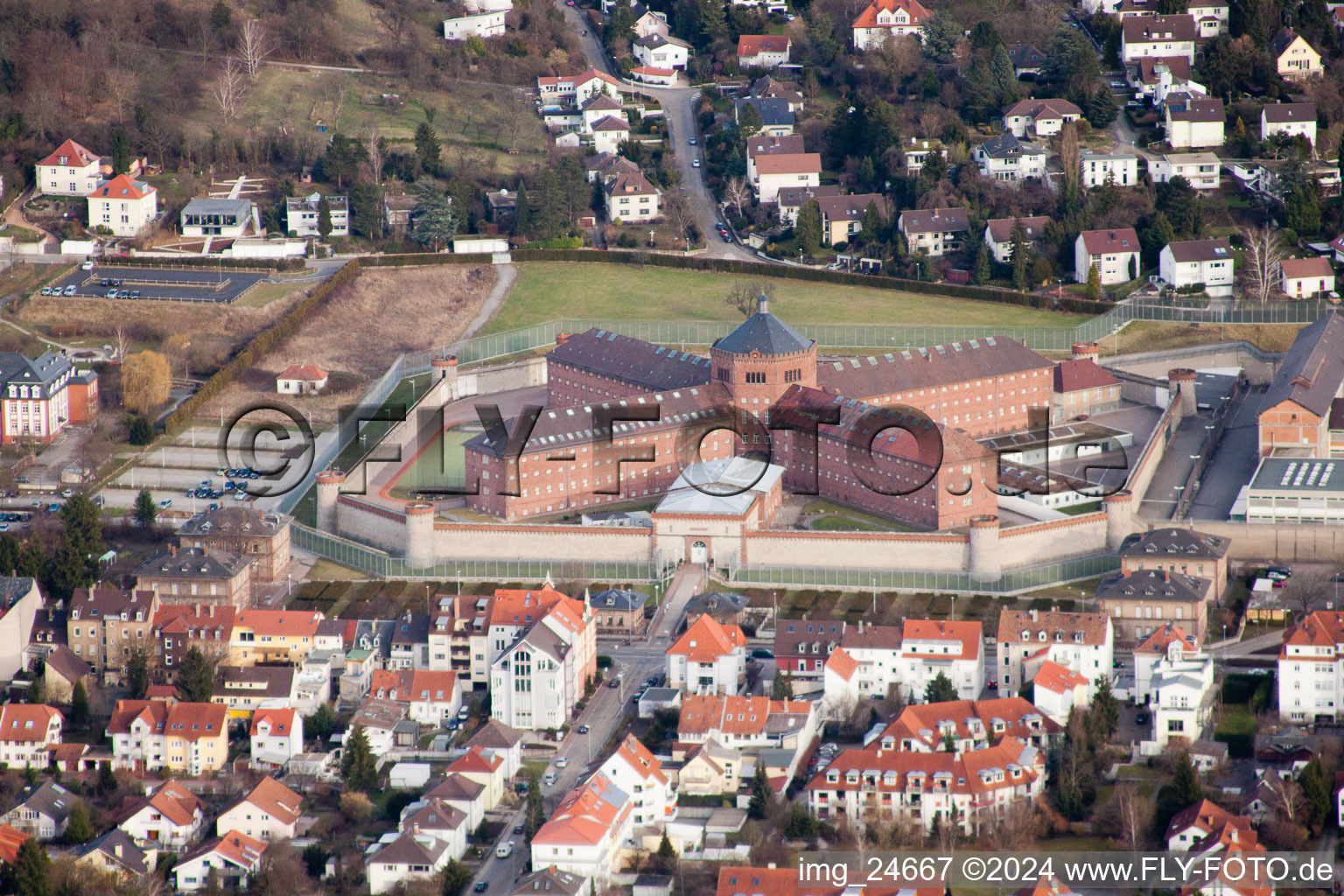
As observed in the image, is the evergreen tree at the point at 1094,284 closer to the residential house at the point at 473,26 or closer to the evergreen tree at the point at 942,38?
the evergreen tree at the point at 942,38

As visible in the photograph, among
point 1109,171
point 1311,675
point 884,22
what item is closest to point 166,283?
point 884,22

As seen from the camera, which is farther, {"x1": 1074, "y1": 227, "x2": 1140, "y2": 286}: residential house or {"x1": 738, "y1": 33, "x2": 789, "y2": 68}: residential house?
{"x1": 738, "y1": 33, "x2": 789, "y2": 68}: residential house

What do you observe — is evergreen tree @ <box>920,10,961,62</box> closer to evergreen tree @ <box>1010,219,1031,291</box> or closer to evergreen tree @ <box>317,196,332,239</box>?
evergreen tree @ <box>1010,219,1031,291</box>

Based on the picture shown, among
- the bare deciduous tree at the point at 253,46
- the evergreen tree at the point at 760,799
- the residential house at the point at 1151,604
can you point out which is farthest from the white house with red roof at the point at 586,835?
the bare deciduous tree at the point at 253,46

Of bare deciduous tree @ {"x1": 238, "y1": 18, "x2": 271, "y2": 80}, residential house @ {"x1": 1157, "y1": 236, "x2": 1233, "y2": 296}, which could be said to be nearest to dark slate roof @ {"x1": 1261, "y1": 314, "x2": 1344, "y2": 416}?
residential house @ {"x1": 1157, "y1": 236, "x2": 1233, "y2": 296}

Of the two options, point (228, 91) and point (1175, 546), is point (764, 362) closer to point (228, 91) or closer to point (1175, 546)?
point (1175, 546)

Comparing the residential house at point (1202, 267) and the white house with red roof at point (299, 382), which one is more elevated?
the residential house at point (1202, 267)

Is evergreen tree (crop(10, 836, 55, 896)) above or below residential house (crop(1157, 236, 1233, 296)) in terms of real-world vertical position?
below

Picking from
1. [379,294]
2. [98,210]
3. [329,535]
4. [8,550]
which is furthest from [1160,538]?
[98,210]
